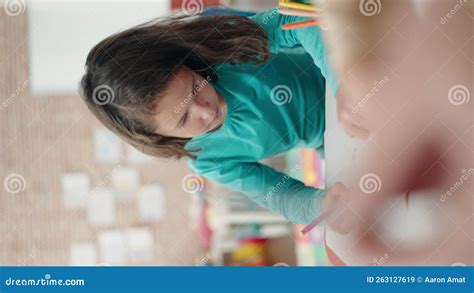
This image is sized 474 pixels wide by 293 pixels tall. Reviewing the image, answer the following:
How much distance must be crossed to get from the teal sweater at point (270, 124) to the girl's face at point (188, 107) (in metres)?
0.02

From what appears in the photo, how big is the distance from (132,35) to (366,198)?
0.49m

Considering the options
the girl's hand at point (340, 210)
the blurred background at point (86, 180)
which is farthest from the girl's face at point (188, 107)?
the girl's hand at point (340, 210)

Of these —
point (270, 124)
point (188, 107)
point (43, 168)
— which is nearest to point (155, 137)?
point (188, 107)

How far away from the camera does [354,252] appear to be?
2.89ft

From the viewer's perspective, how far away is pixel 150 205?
1.13 meters

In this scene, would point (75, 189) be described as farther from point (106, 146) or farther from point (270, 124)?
point (270, 124)

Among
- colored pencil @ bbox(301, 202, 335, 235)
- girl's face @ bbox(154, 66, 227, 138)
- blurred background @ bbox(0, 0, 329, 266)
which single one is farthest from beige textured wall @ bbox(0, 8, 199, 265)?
colored pencil @ bbox(301, 202, 335, 235)

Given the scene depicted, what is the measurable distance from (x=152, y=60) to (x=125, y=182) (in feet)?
1.07

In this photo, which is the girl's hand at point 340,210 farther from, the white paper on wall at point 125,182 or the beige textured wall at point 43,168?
the white paper on wall at point 125,182

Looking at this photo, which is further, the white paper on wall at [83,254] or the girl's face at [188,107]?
the white paper on wall at [83,254]

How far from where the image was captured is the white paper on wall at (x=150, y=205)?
1120 millimetres

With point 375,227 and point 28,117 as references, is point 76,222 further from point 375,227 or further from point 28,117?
point 375,227

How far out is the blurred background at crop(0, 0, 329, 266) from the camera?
38.6 inches

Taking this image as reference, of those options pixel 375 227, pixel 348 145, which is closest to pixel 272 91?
pixel 348 145
